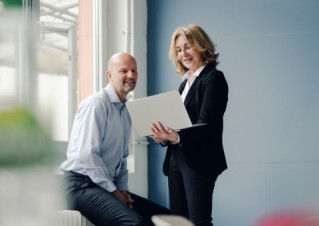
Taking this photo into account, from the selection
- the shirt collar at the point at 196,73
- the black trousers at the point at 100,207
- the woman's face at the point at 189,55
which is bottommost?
the black trousers at the point at 100,207

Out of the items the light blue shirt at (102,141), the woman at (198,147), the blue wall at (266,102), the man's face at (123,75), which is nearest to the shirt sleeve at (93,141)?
the light blue shirt at (102,141)

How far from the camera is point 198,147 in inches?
91.9

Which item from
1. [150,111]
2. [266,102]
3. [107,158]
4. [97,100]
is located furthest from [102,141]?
[266,102]

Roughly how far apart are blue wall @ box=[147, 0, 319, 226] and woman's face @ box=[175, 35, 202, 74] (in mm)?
1489

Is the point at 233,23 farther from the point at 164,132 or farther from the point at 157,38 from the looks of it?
the point at 164,132

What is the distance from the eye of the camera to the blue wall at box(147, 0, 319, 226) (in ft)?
12.6

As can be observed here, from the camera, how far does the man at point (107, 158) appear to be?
2383 mm

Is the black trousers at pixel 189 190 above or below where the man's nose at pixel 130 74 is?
below

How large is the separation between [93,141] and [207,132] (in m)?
0.50

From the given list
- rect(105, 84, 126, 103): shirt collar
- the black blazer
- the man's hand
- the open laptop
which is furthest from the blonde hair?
the man's hand

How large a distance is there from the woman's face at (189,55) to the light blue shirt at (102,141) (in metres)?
0.36

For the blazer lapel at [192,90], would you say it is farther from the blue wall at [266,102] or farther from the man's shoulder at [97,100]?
the blue wall at [266,102]

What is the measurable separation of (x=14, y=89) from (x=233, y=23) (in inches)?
147

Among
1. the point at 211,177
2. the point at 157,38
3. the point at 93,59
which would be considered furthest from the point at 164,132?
the point at 157,38
